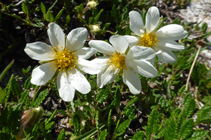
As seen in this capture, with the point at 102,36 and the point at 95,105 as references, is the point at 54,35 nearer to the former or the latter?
the point at 95,105

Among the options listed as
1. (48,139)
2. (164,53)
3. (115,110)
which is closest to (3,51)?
(48,139)

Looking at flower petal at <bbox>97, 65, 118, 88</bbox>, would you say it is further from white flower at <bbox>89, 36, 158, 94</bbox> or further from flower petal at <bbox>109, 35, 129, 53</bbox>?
flower petal at <bbox>109, 35, 129, 53</bbox>

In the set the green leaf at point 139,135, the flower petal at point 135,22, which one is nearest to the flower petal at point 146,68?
the flower petal at point 135,22

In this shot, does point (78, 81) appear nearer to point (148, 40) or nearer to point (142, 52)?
point (142, 52)

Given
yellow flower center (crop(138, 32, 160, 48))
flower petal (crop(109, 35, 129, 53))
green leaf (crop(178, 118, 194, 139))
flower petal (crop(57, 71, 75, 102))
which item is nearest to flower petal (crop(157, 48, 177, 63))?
yellow flower center (crop(138, 32, 160, 48))

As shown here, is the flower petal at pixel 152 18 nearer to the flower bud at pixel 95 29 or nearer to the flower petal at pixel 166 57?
the flower petal at pixel 166 57
